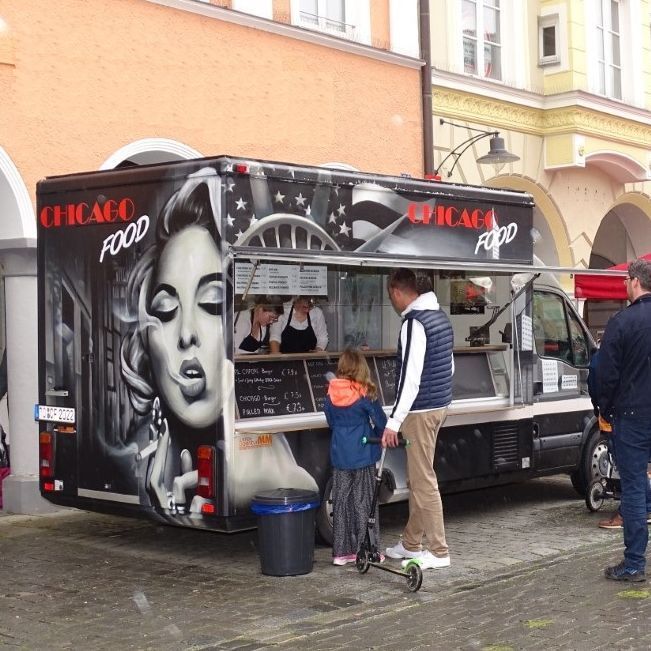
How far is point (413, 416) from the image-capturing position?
8.12 meters

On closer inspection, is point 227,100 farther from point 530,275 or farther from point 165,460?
point 165,460

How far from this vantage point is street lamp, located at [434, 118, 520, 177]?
1461 cm

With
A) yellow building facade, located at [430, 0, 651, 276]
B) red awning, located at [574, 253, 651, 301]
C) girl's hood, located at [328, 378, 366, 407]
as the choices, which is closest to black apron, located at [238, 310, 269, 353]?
girl's hood, located at [328, 378, 366, 407]

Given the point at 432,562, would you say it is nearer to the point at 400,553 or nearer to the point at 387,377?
the point at 400,553

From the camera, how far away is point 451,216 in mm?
9641

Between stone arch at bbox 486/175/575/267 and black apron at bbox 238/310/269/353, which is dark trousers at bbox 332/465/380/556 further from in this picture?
stone arch at bbox 486/175/575/267

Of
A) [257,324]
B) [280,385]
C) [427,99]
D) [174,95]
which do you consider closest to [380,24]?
[427,99]

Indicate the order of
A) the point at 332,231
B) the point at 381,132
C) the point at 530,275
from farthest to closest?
the point at 381,132 → the point at 530,275 → the point at 332,231

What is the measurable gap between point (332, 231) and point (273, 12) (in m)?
5.73

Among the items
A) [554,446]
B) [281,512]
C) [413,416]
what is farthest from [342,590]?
[554,446]

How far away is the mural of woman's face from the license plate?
93 centimetres

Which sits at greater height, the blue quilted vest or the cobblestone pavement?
the blue quilted vest

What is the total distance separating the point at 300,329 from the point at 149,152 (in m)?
3.10

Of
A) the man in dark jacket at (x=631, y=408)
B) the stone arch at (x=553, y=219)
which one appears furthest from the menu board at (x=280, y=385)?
the stone arch at (x=553, y=219)
